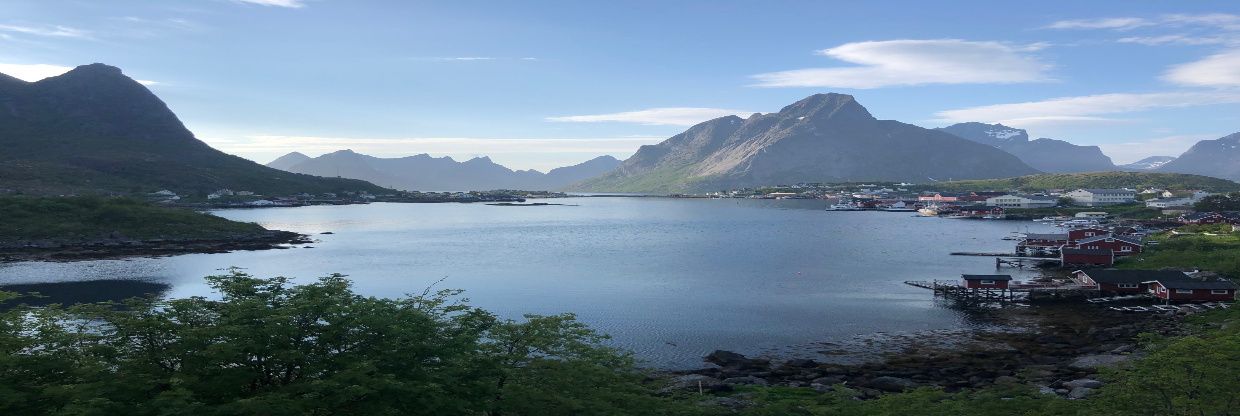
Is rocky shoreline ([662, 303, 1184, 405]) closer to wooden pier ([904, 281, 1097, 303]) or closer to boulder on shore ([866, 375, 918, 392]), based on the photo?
boulder on shore ([866, 375, 918, 392])

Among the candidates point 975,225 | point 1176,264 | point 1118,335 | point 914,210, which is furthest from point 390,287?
point 914,210

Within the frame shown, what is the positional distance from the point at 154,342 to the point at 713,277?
51.9 meters

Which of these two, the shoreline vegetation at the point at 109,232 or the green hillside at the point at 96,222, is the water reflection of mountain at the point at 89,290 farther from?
the green hillside at the point at 96,222

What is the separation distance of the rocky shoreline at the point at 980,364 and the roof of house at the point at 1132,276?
7.79m

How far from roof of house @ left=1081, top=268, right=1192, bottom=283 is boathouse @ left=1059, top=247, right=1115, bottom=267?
15108mm

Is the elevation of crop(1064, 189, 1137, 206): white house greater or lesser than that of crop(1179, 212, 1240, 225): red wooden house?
greater

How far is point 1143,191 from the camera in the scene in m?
187

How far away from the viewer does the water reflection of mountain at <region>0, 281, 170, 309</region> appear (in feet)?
164

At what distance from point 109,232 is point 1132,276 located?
10245 centimetres

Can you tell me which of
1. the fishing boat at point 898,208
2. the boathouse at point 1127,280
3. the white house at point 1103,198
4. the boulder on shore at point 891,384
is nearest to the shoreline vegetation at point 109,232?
the boulder on shore at point 891,384

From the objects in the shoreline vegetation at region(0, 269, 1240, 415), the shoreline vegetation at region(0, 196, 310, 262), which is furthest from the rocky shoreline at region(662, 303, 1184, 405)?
the shoreline vegetation at region(0, 196, 310, 262)

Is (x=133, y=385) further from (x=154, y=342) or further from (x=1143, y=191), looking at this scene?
(x=1143, y=191)

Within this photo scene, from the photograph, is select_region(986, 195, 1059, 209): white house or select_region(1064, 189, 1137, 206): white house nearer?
select_region(1064, 189, 1137, 206): white house

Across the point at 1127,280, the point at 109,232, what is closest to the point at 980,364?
the point at 1127,280
